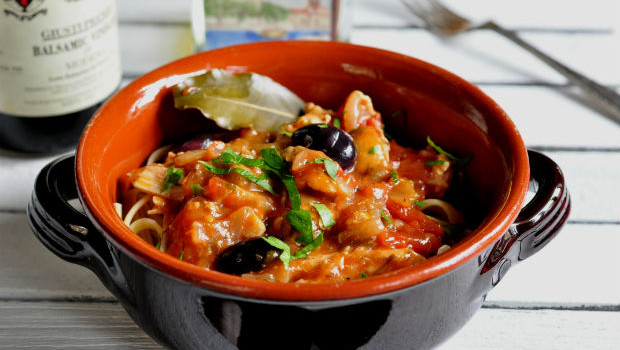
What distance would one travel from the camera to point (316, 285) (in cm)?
156

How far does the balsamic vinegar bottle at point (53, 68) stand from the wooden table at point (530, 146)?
122mm

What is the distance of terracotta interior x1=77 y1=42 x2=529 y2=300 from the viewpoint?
1857mm

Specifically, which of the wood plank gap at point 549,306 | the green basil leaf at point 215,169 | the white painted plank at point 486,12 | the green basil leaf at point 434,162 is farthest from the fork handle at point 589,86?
the green basil leaf at point 215,169

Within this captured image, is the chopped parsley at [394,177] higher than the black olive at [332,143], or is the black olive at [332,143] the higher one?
the black olive at [332,143]

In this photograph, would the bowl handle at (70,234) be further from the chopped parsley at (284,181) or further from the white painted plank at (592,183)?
the white painted plank at (592,183)

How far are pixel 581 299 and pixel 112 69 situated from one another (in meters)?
1.68

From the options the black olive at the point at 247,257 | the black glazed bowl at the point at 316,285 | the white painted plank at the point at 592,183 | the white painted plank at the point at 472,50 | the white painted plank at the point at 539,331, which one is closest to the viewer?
the black glazed bowl at the point at 316,285

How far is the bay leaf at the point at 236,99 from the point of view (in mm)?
2281

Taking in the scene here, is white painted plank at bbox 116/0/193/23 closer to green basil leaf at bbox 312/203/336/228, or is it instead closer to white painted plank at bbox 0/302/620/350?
white painted plank at bbox 0/302/620/350

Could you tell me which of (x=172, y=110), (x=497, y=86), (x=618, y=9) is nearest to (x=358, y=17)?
(x=497, y=86)

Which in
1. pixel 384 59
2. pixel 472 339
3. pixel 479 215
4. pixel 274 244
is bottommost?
pixel 472 339

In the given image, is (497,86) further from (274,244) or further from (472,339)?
(274,244)

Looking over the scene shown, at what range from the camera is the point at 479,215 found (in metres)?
2.21

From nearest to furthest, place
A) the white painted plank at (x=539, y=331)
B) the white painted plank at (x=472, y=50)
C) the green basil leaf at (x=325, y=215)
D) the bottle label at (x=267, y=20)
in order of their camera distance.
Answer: the green basil leaf at (x=325, y=215), the white painted plank at (x=539, y=331), the bottle label at (x=267, y=20), the white painted plank at (x=472, y=50)
